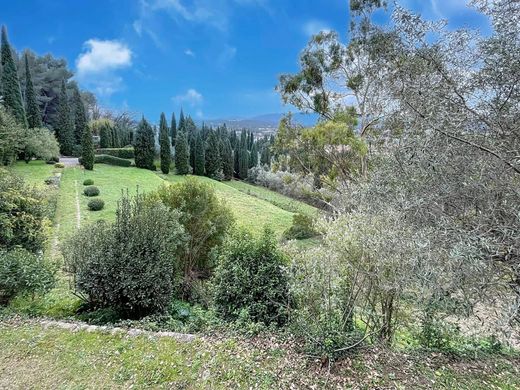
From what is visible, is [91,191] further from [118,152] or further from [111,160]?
[118,152]

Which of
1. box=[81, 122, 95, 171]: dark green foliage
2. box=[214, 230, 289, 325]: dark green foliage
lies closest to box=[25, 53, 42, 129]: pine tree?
box=[81, 122, 95, 171]: dark green foliage

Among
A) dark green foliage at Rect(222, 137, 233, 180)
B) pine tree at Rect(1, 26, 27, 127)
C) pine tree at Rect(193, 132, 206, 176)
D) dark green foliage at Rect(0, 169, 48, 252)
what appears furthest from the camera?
dark green foliage at Rect(222, 137, 233, 180)

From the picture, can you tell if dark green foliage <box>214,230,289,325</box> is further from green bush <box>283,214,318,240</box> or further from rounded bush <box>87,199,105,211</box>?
rounded bush <box>87,199,105,211</box>

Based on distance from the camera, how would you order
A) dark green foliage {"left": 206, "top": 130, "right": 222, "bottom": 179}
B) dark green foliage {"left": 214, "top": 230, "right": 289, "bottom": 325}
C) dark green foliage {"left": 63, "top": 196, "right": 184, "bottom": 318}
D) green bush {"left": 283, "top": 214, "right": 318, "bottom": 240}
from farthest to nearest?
dark green foliage {"left": 206, "top": 130, "right": 222, "bottom": 179}
green bush {"left": 283, "top": 214, "right": 318, "bottom": 240}
dark green foliage {"left": 63, "top": 196, "right": 184, "bottom": 318}
dark green foliage {"left": 214, "top": 230, "right": 289, "bottom": 325}

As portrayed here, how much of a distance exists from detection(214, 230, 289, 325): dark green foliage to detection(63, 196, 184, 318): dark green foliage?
1.60 meters

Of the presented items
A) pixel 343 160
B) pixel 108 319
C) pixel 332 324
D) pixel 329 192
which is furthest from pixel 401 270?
pixel 329 192

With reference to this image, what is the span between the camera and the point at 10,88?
30.8m

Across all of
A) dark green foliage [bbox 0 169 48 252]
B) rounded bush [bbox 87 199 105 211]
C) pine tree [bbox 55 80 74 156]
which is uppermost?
pine tree [bbox 55 80 74 156]

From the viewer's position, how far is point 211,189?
36.5ft

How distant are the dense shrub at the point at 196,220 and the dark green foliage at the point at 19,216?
134 inches

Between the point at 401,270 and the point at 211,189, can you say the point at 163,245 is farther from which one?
the point at 401,270

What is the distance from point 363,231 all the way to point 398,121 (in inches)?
64.2

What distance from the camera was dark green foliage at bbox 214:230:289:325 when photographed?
6.09 metres

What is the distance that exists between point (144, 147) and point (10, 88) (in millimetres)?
13223
